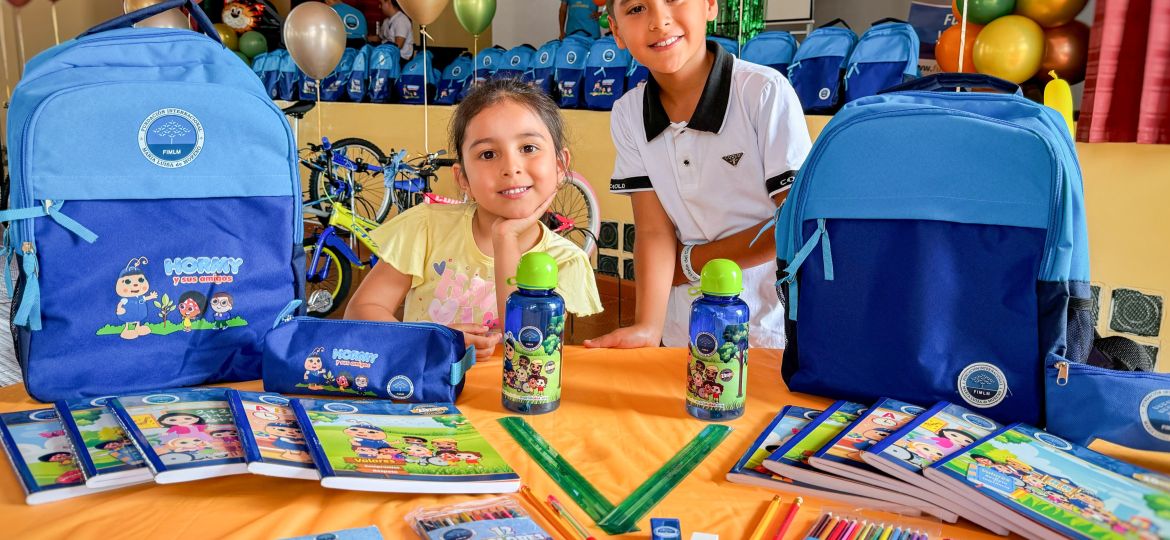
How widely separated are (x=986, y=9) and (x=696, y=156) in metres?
1.76

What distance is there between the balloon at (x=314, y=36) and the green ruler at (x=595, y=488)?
4284 mm

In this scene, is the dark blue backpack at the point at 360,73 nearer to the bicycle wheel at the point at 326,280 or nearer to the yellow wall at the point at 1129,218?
the bicycle wheel at the point at 326,280

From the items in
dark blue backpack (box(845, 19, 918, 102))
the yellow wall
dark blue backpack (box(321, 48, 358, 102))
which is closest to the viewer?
the yellow wall

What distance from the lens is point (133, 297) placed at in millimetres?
998

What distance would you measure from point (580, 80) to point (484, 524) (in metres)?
3.92

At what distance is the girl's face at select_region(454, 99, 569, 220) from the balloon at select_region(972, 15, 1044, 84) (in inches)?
76.2

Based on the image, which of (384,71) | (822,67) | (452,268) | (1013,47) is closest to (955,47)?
(1013,47)

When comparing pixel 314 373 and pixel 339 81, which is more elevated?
pixel 339 81

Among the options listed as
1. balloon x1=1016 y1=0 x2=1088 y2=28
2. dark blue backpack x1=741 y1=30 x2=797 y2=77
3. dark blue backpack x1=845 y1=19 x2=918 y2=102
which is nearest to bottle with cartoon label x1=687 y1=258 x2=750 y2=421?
balloon x1=1016 y1=0 x2=1088 y2=28

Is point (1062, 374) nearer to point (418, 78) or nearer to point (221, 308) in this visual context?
point (221, 308)

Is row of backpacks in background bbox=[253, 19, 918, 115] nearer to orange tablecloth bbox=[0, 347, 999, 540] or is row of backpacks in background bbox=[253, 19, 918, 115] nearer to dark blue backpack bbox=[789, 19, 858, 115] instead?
dark blue backpack bbox=[789, 19, 858, 115]

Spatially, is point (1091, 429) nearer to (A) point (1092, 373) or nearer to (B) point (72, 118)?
(A) point (1092, 373)

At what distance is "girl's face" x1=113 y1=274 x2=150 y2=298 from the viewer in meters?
0.99

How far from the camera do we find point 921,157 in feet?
3.19
